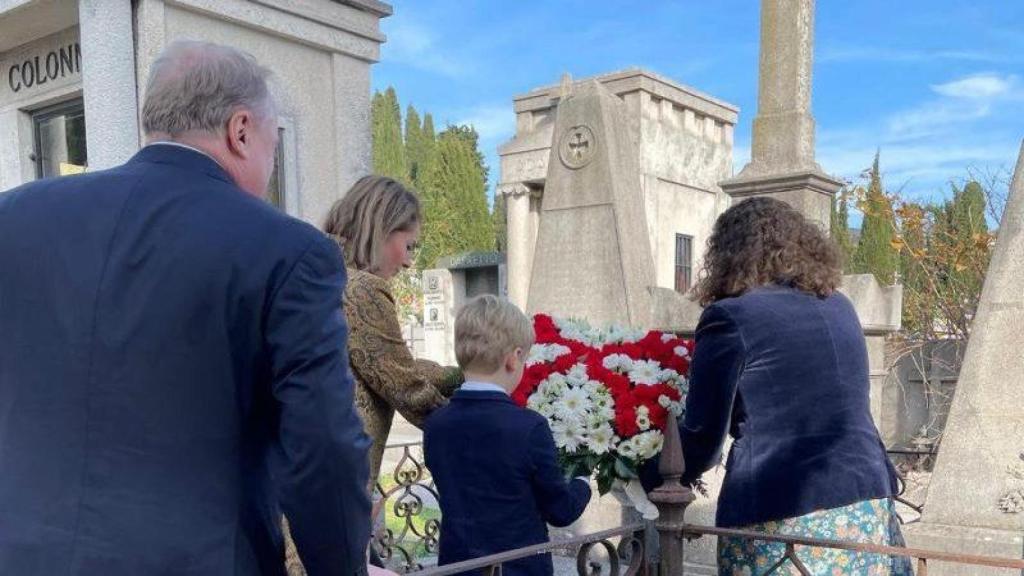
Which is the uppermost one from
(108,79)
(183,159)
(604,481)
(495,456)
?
(108,79)

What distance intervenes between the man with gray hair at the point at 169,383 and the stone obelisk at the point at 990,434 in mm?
3914

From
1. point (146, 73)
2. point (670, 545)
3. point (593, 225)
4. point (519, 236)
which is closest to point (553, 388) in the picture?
point (670, 545)

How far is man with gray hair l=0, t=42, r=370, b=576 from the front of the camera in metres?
1.20

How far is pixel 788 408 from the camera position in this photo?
2.19 metres

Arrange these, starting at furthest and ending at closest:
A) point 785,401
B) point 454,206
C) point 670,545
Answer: point 454,206 < point 670,545 < point 785,401

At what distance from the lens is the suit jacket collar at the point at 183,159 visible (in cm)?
130

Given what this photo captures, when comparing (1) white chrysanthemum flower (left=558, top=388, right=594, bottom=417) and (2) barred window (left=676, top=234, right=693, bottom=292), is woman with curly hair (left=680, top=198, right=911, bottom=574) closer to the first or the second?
(1) white chrysanthemum flower (left=558, top=388, right=594, bottom=417)

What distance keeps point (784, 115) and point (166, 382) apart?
533 centimetres

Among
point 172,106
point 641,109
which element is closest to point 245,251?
point 172,106

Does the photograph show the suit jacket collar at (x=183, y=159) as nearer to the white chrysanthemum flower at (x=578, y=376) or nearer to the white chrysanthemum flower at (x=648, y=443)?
the white chrysanthemum flower at (x=578, y=376)

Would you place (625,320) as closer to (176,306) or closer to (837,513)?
(837,513)

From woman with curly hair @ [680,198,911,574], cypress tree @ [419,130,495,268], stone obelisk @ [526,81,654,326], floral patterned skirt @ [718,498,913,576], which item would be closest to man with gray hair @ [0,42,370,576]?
woman with curly hair @ [680,198,911,574]

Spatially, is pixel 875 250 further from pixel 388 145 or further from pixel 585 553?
pixel 388 145

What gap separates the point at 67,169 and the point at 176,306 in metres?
3.48
